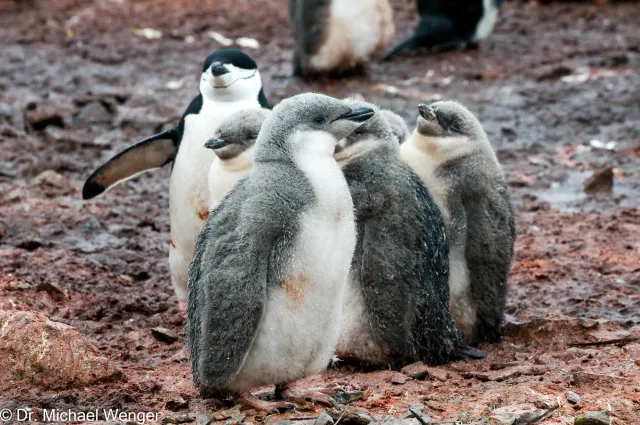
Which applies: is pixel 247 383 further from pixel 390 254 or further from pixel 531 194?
pixel 531 194

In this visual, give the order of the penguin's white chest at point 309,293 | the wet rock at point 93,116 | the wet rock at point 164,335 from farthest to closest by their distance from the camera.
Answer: the wet rock at point 93,116
the wet rock at point 164,335
the penguin's white chest at point 309,293

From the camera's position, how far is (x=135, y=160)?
21.1 feet

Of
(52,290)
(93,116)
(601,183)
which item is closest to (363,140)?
(52,290)

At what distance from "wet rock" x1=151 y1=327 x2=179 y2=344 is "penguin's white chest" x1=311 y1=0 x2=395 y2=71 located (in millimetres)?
6755

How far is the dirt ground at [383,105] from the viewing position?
4.54 m

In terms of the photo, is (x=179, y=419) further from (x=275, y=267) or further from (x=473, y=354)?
(x=473, y=354)

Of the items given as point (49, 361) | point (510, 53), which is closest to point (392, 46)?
point (510, 53)

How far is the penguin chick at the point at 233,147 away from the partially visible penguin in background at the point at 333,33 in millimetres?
6761

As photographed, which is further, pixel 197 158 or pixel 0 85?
pixel 0 85

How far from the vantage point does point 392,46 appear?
13281 mm

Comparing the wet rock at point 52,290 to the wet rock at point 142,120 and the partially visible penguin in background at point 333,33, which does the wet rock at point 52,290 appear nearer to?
the wet rock at point 142,120

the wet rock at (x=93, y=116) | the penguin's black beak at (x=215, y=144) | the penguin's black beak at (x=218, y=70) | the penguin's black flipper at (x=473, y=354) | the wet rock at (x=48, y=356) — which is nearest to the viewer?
the wet rock at (x=48, y=356)

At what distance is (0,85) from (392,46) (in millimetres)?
4591

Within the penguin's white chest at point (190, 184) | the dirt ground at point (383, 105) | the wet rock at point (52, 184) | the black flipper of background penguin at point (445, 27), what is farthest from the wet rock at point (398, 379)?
the black flipper of background penguin at point (445, 27)
